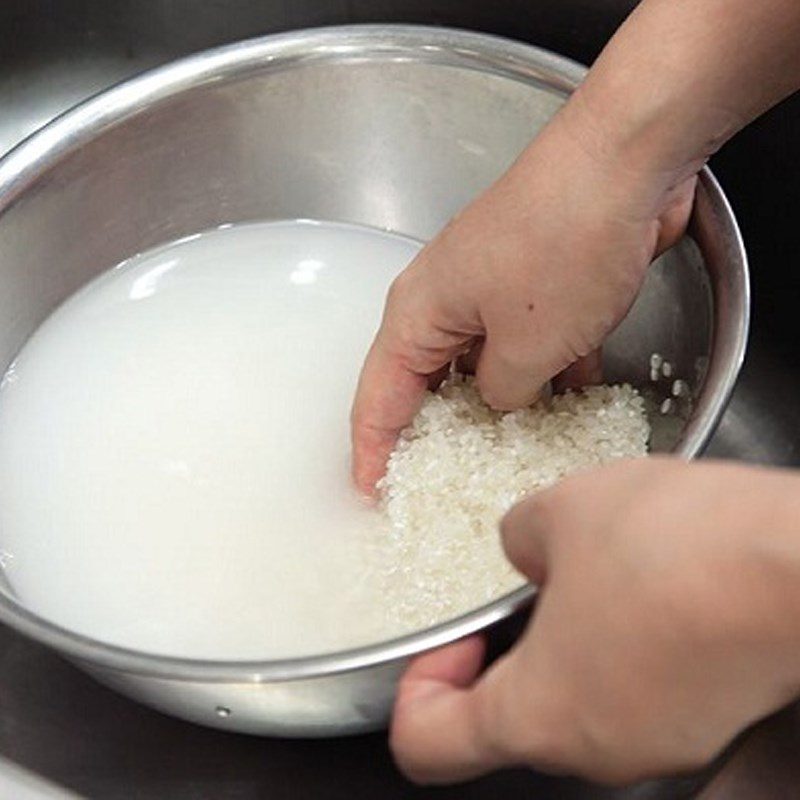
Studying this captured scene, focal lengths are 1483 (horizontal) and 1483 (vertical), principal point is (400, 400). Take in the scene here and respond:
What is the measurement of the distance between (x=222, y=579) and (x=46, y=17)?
0.44 metres

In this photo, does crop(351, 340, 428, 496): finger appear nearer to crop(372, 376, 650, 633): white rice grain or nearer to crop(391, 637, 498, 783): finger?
crop(372, 376, 650, 633): white rice grain

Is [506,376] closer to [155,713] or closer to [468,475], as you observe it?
[468,475]

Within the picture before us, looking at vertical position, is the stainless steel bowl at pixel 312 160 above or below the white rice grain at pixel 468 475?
above

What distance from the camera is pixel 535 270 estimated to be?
597 mm

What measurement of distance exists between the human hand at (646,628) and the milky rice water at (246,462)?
0.18 meters

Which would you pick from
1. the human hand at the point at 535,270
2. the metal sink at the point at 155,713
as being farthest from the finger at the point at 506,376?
the metal sink at the point at 155,713

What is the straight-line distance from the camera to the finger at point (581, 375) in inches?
26.8

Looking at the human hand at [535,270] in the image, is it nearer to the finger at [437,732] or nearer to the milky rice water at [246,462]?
the milky rice water at [246,462]

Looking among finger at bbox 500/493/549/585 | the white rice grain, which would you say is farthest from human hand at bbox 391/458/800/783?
the white rice grain

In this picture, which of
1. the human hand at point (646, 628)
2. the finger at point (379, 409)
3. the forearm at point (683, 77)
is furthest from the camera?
the finger at point (379, 409)

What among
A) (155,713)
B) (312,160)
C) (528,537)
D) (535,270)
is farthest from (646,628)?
(312,160)

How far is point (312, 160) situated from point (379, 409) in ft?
0.72

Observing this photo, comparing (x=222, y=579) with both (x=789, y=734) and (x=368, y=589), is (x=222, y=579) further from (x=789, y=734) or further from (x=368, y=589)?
(x=789, y=734)

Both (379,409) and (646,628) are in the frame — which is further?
(379,409)
